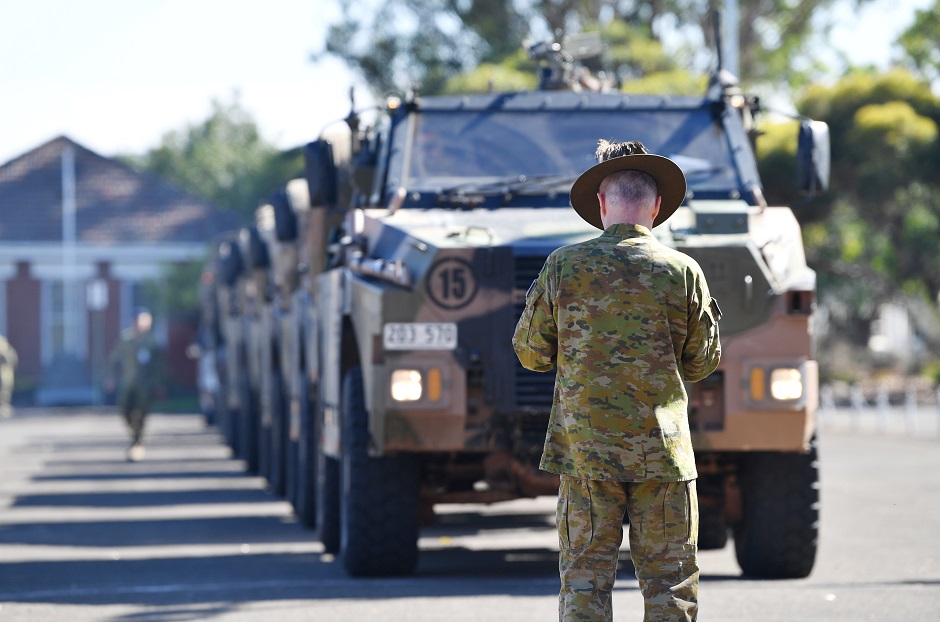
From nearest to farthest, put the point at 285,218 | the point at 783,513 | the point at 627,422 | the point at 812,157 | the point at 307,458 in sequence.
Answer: the point at 627,422, the point at 783,513, the point at 812,157, the point at 307,458, the point at 285,218

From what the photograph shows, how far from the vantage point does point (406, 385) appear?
10.7 metres

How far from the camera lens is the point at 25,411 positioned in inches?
1918

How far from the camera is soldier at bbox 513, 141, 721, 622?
21.5 ft

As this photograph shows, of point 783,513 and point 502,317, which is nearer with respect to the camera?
point 502,317

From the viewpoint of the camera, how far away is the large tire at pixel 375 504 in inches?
433

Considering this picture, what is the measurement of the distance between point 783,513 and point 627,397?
4.60 m

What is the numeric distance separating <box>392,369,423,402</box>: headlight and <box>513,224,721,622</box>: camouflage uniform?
13.1 ft

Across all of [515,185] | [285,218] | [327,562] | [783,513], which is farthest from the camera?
[285,218]

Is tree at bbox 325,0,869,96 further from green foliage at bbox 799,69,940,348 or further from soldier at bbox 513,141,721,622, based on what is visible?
soldier at bbox 513,141,721,622

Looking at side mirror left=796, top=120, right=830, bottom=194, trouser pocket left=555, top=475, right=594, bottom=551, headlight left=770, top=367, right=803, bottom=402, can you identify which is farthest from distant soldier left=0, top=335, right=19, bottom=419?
trouser pocket left=555, top=475, right=594, bottom=551

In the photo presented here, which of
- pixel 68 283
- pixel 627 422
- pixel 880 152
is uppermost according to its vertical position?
pixel 880 152

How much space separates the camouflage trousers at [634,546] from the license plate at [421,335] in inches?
158

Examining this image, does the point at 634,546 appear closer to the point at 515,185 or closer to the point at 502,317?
the point at 502,317

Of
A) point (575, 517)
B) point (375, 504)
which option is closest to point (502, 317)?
point (375, 504)
